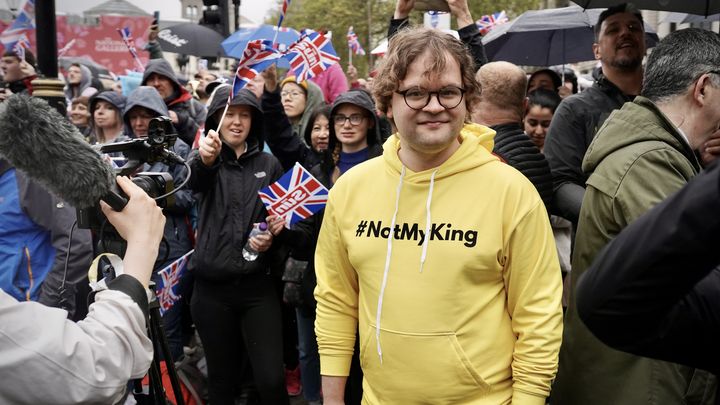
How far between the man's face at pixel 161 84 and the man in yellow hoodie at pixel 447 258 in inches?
163

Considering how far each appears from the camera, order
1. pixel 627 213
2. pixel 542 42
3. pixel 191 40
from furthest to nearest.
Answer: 1. pixel 191 40
2. pixel 542 42
3. pixel 627 213

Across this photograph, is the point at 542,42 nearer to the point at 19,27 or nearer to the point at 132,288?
the point at 19,27

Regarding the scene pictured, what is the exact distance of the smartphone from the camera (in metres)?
3.61

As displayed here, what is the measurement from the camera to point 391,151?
2500 mm

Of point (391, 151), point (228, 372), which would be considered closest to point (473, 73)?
point (391, 151)

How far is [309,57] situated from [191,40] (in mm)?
5864

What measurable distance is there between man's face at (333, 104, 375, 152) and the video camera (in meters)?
1.79

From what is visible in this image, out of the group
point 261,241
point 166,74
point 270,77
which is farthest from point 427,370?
point 166,74

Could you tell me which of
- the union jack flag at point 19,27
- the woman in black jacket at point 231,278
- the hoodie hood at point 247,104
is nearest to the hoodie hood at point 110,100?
the hoodie hood at point 247,104

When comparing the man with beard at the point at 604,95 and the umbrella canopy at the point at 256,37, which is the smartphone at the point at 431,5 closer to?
the man with beard at the point at 604,95

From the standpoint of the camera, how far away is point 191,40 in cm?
1027

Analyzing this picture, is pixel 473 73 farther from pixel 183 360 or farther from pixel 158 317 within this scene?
pixel 183 360

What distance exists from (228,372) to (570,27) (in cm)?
447

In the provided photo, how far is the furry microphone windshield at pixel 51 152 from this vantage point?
184cm
